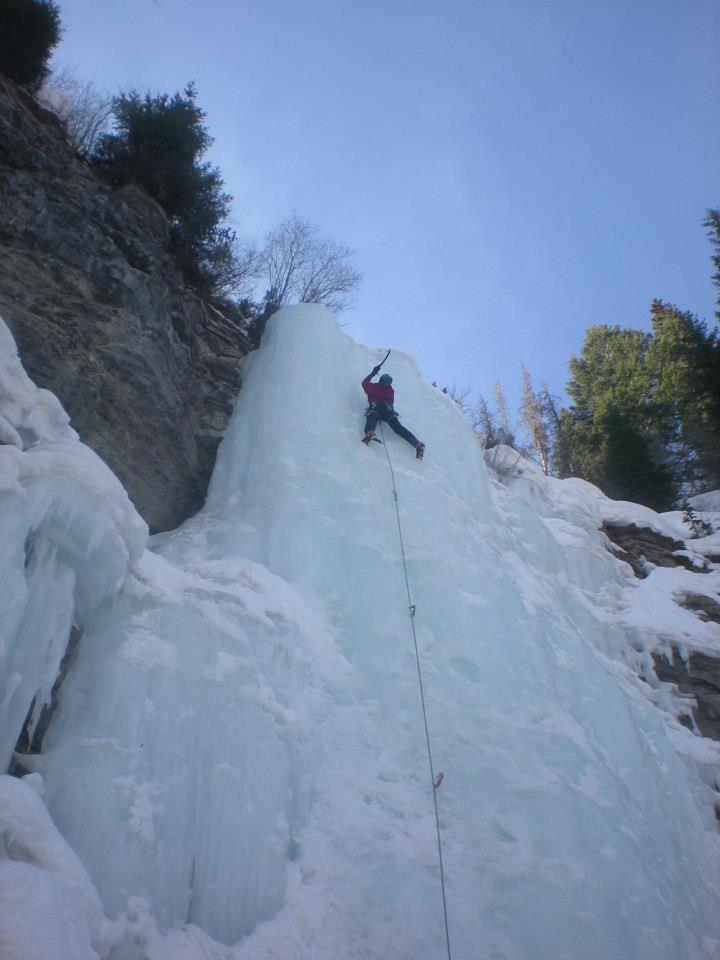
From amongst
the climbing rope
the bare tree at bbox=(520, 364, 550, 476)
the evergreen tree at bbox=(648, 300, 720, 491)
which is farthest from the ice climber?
the bare tree at bbox=(520, 364, 550, 476)

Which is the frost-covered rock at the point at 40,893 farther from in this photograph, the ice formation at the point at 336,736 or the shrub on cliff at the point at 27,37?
the shrub on cliff at the point at 27,37

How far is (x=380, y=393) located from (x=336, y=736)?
4003 millimetres

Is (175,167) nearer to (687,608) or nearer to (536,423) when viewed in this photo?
(687,608)

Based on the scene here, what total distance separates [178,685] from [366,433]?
371cm

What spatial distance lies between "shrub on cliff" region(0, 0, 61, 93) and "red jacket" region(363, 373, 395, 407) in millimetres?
5871

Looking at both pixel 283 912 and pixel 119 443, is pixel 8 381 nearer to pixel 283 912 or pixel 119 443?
pixel 119 443

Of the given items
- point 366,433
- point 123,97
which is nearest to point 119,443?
point 366,433

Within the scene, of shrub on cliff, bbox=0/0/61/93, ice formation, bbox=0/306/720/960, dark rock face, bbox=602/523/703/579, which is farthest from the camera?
dark rock face, bbox=602/523/703/579

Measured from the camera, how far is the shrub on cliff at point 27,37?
700cm

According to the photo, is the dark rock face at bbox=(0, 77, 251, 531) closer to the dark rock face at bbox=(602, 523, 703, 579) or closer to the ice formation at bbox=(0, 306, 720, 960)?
the ice formation at bbox=(0, 306, 720, 960)

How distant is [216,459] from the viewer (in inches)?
253

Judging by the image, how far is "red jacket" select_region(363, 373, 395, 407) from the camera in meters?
6.72

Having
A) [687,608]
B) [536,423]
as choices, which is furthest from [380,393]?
[536,423]

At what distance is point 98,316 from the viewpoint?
5.38 meters
